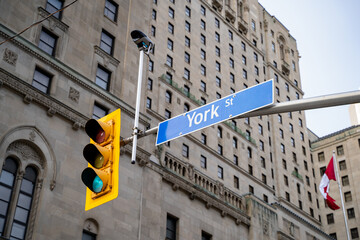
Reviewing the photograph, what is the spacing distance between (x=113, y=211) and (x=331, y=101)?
24.8 meters

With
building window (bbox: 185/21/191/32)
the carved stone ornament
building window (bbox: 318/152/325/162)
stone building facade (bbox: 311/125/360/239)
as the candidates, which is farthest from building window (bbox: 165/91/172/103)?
building window (bbox: 318/152/325/162)

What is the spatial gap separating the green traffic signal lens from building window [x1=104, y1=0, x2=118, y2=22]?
30965 mm

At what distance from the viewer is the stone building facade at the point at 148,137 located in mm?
29516

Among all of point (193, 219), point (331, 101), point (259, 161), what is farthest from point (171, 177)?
point (331, 101)

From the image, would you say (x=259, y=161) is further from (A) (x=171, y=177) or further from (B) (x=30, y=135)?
(B) (x=30, y=135)

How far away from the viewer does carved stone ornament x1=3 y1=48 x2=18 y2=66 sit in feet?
99.5

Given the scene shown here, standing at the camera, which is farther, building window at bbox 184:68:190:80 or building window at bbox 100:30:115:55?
building window at bbox 184:68:190:80

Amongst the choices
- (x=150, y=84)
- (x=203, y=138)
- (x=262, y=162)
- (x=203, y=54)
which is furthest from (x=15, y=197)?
(x=262, y=162)

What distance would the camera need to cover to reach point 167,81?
2019 inches

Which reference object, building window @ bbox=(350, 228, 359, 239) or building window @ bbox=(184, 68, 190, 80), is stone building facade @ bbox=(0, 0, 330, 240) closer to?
building window @ bbox=(184, 68, 190, 80)

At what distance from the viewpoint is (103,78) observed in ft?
122

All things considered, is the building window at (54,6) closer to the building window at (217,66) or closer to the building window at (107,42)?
the building window at (107,42)

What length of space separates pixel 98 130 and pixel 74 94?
23.3 m

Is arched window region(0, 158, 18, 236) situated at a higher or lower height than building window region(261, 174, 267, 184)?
lower
